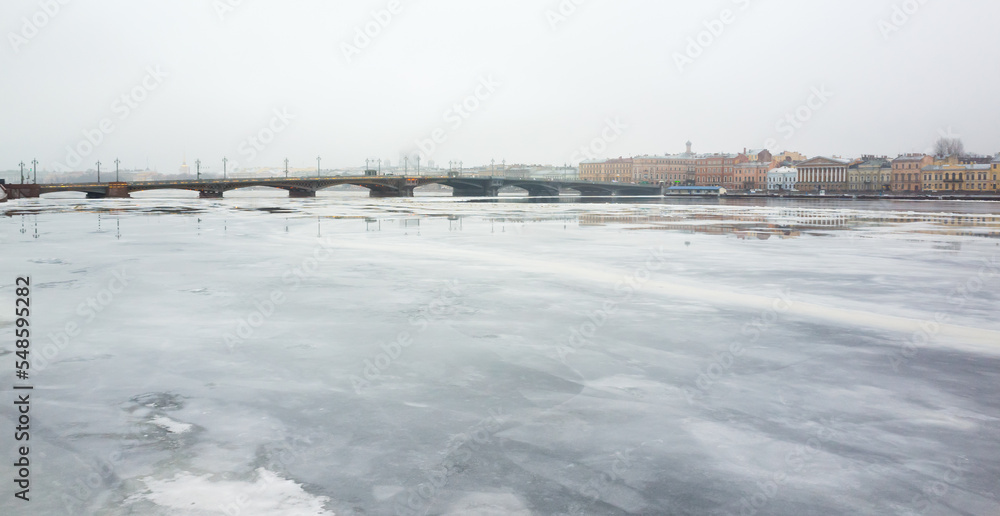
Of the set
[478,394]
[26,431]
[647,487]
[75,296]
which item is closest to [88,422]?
[26,431]

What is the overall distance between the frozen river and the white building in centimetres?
14289

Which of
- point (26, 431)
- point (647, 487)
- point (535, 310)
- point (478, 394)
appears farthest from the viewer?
point (535, 310)

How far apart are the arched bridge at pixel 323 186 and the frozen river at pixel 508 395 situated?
74.8 meters

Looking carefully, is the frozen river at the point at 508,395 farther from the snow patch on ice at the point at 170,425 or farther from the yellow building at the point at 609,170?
the yellow building at the point at 609,170

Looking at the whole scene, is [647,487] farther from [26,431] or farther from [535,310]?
[535,310]

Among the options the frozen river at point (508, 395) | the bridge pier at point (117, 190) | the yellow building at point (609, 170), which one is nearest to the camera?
the frozen river at point (508, 395)

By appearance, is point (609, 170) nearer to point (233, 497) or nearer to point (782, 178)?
point (782, 178)

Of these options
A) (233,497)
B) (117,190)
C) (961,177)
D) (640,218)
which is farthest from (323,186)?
(961,177)

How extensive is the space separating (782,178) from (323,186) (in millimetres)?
97344

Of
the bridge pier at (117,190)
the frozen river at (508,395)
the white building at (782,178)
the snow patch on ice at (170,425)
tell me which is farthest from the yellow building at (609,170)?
the snow patch on ice at (170,425)

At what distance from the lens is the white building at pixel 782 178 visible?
14575 centimetres

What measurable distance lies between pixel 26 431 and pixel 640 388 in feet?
13.6

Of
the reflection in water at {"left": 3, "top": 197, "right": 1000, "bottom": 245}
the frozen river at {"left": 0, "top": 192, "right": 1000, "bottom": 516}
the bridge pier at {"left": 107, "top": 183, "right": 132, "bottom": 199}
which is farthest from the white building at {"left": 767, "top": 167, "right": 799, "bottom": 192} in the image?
the frozen river at {"left": 0, "top": 192, "right": 1000, "bottom": 516}

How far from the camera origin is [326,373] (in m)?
6.03
